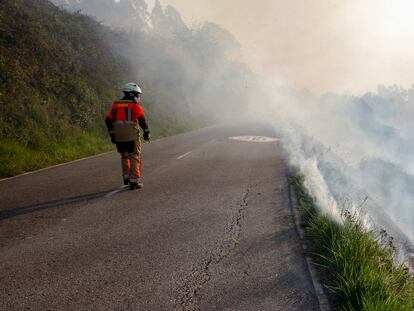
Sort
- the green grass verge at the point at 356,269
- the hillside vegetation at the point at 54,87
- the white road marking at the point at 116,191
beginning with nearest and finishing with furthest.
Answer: the green grass verge at the point at 356,269, the white road marking at the point at 116,191, the hillside vegetation at the point at 54,87

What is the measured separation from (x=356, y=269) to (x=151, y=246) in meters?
2.41

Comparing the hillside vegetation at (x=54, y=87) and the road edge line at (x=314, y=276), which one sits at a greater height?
the hillside vegetation at (x=54, y=87)

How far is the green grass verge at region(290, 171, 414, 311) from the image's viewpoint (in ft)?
10.4

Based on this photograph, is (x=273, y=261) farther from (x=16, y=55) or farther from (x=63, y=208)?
(x=16, y=55)

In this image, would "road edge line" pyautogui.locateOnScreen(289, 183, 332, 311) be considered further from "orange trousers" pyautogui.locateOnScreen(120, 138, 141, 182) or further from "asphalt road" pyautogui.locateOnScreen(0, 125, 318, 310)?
"orange trousers" pyautogui.locateOnScreen(120, 138, 141, 182)

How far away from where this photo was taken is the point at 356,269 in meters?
3.73

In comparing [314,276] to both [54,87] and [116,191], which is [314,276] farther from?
[54,87]

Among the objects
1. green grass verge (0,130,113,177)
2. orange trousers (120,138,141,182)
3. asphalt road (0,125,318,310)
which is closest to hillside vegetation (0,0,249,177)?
green grass verge (0,130,113,177)

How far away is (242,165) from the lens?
11.1m

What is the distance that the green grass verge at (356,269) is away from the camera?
3.18 meters

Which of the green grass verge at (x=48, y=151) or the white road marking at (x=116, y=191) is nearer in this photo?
the white road marking at (x=116, y=191)

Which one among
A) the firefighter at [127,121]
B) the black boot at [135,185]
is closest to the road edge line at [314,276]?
the black boot at [135,185]

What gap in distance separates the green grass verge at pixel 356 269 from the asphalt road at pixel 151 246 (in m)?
0.26

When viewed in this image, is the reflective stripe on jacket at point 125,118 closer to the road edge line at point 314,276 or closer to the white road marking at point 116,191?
the white road marking at point 116,191
